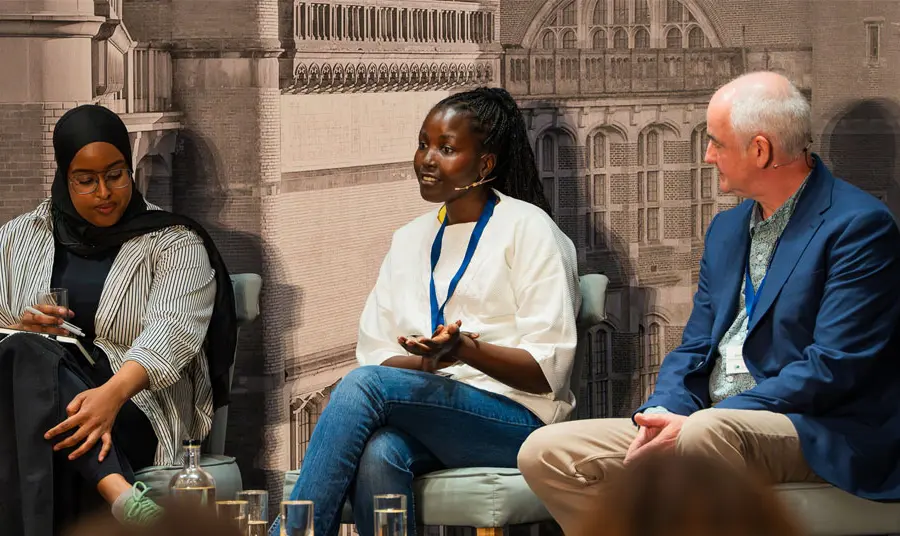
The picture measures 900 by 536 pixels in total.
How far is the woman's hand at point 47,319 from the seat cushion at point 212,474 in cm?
47

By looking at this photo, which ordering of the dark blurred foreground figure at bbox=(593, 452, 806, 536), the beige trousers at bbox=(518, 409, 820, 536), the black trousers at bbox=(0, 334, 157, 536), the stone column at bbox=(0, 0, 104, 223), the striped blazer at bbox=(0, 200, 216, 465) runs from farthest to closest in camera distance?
the stone column at bbox=(0, 0, 104, 223), the striped blazer at bbox=(0, 200, 216, 465), the black trousers at bbox=(0, 334, 157, 536), the beige trousers at bbox=(518, 409, 820, 536), the dark blurred foreground figure at bbox=(593, 452, 806, 536)

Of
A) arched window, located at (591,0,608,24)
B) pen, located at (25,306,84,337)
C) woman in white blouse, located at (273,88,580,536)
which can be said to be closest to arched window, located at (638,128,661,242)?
arched window, located at (591,0,608,24)

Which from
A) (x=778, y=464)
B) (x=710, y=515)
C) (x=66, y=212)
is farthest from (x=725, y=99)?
(x=710, y=515)

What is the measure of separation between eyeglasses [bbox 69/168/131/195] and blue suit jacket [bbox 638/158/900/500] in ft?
6.01

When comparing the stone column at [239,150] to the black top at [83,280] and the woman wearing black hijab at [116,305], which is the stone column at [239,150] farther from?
the black top at [83,280]

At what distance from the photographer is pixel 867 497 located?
3156 mm

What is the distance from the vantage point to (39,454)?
3.47 m

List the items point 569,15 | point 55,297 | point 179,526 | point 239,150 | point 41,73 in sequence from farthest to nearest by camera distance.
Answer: point 239,150 → point 41,73 → point 569,15 → point 55,297 → point 179,526

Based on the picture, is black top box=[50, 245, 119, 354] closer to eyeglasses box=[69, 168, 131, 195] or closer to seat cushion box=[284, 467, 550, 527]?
eyeglasses box=[69, 168, 131, 195]

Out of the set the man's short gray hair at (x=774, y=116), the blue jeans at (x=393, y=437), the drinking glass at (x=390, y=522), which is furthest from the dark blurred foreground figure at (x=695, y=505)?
the man's short gray hair at (x=774, y=116)

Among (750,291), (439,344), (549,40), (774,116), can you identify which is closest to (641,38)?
(549,40)

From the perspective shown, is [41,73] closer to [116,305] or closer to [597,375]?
[116,305]

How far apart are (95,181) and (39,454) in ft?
3.01

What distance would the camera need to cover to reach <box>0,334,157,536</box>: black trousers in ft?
11.3
